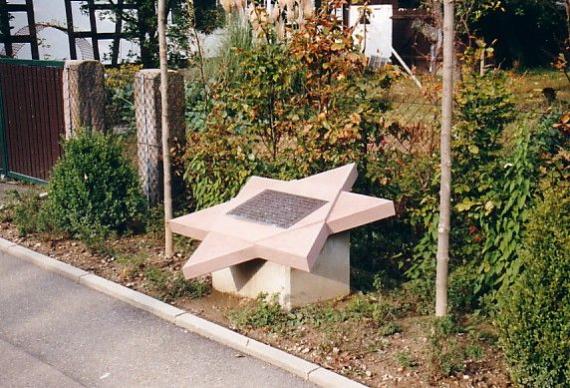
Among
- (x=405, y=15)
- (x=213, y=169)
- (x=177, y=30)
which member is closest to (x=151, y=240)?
(x=213, y=169)

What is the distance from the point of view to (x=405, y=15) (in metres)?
21.2

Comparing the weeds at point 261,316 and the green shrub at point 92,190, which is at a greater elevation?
the green shrub at point 92,190

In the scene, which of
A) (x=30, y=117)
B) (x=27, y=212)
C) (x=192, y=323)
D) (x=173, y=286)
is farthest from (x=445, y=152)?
(x=30, y=117)

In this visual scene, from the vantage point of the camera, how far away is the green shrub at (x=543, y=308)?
4.77 m

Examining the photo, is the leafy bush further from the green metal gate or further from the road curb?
the green metal gate

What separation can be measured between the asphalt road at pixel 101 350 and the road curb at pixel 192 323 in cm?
6

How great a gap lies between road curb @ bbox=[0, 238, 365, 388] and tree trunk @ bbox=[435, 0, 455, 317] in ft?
3.31

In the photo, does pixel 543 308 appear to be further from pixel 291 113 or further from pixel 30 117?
pixel 30 117

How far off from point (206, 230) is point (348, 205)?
116 cm

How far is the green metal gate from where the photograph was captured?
34.8 ft

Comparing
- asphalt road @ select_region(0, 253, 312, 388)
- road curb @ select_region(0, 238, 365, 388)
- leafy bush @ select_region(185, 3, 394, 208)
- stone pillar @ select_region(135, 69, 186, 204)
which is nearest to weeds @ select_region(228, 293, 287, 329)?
road curb @ select_region(0, 238, 365, 388)

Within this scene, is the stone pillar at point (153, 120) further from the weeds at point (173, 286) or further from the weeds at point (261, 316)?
the weeds at point (261, 316)

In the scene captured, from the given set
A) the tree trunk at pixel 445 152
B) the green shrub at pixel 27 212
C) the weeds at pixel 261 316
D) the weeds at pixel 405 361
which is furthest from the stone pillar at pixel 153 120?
the weeds at pixel 405 361

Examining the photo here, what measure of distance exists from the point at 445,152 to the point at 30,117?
6.88 meters
